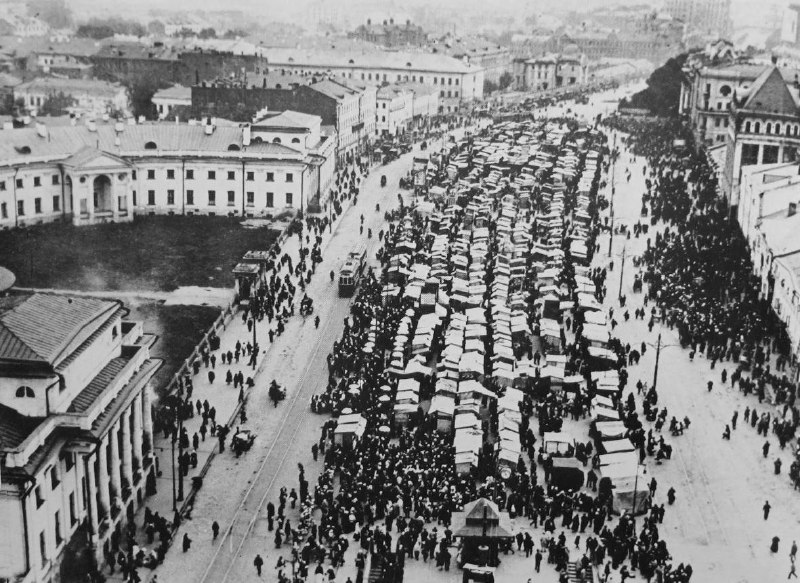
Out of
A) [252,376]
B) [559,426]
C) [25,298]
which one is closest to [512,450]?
[559,426]

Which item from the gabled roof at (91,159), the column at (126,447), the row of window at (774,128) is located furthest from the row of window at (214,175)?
the column at (126,447)

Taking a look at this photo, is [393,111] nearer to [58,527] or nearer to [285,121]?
[285,121]

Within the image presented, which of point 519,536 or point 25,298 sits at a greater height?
point 25,298

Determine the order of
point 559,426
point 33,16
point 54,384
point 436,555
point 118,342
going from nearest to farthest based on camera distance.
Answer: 1. point 54,384
2. point 436,555
3. point 118,342
4. point 559,426
5. point 33,16

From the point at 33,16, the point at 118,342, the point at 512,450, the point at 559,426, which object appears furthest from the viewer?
the point at 33,16

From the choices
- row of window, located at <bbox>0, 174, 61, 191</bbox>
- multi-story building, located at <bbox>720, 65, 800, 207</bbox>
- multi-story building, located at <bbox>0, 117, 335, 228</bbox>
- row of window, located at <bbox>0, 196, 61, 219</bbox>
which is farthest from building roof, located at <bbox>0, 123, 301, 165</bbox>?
multi-story building, located at <bbox>720, 65, 800, 207</bbox>

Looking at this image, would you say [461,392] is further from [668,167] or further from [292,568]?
[668,167]

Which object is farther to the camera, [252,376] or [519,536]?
[252,376]

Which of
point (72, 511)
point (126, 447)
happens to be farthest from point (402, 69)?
point (72, 511)
